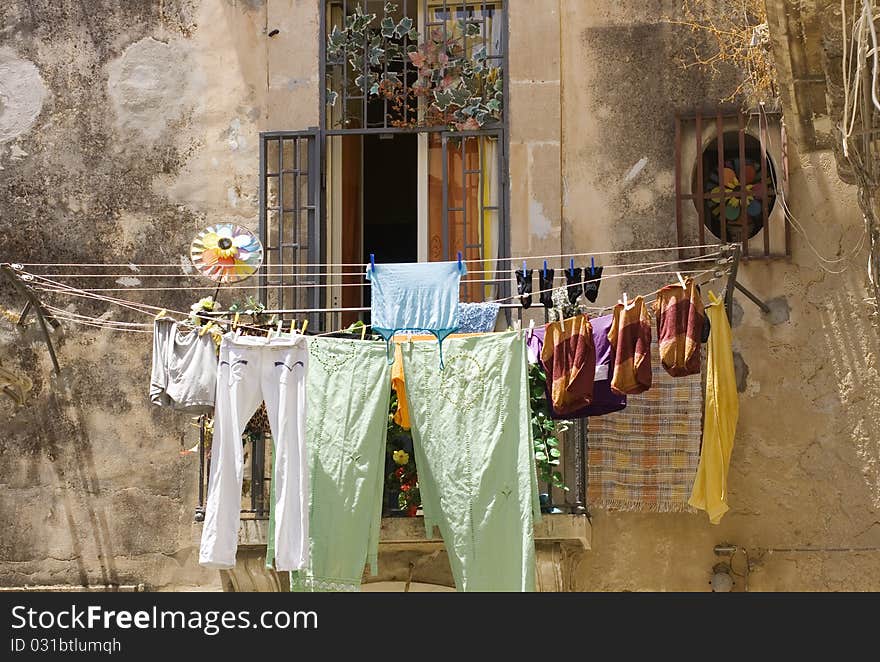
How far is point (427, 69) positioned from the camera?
10703 mm

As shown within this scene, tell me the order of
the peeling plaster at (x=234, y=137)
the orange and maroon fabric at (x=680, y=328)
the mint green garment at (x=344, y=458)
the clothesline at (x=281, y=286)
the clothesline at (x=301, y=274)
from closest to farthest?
1. the orange and maroon fabric at (x=680, y=328)
2. the mint green garment at (x=344, y=458)
3. the clothesline at (x=281, y=286)
4. the clothesline at (x=301, y=274)
5. the peeling plaster at (x=234, y=137)

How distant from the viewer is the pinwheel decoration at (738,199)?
33.9ft

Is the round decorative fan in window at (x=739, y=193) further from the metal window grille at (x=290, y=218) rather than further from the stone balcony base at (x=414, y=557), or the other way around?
the metal window grille at (x=290, y=218)

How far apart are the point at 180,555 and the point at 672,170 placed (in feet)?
12.0

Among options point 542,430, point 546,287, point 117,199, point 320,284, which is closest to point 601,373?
point 542,430

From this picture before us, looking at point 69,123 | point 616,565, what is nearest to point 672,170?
point 616,565

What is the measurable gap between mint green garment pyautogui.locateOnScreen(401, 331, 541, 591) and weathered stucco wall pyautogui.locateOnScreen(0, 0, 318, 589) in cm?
168

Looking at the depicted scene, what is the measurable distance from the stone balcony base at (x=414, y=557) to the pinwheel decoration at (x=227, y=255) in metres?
1.49

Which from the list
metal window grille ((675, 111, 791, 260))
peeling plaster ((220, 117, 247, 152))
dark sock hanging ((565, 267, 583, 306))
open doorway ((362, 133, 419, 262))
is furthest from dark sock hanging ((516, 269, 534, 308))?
open doorway ((362, 133, 419, 262))

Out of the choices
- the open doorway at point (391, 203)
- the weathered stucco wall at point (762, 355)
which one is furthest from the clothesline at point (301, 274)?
the open doorway at point (391, 203)

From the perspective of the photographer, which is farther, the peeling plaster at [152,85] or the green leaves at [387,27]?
the peeling plaster at [152,85]

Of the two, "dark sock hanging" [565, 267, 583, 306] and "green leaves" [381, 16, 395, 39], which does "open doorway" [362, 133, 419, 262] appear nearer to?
"green leaves" [381, 16, 395, 39]

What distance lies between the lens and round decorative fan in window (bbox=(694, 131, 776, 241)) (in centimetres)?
1033

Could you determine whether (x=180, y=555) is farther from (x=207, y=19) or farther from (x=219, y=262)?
(x=207, y=19)
